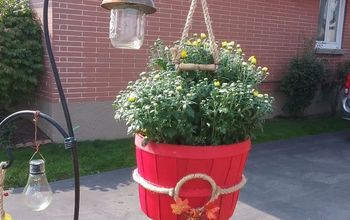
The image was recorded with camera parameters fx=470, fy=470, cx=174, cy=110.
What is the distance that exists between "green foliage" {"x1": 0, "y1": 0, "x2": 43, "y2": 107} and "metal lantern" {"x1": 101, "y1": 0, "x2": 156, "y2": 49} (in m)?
3.39

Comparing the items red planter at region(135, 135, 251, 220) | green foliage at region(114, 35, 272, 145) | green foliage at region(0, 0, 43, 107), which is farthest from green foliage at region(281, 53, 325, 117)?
red planter at region(135, 135, 251, 220)

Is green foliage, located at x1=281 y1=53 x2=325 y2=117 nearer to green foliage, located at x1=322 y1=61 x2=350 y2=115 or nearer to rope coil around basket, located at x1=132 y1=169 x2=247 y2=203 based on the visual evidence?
green foliage, located at x1=322 y1=61 x2=350 y2=115

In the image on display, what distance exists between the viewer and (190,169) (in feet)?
8.01

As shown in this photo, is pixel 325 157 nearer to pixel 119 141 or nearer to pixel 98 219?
pixel 119 141

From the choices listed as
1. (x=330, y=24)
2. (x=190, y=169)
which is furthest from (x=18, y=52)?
(x=330, y=24)

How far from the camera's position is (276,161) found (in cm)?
617

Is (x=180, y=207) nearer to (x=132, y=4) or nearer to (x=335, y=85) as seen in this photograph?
(x=132, y=4)

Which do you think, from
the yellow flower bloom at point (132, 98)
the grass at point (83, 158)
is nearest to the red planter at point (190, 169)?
the yellow flower bloom at point (132, 98)

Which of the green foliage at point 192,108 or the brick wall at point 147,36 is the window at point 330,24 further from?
the green foliage at point 192,108

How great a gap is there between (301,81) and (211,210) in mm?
6579

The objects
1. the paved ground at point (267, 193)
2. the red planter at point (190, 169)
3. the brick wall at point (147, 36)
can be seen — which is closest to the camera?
the red planter at point (190, 169)

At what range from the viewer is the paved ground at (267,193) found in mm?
4211

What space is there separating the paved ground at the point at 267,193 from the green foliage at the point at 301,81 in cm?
222

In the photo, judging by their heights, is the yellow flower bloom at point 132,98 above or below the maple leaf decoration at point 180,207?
above
